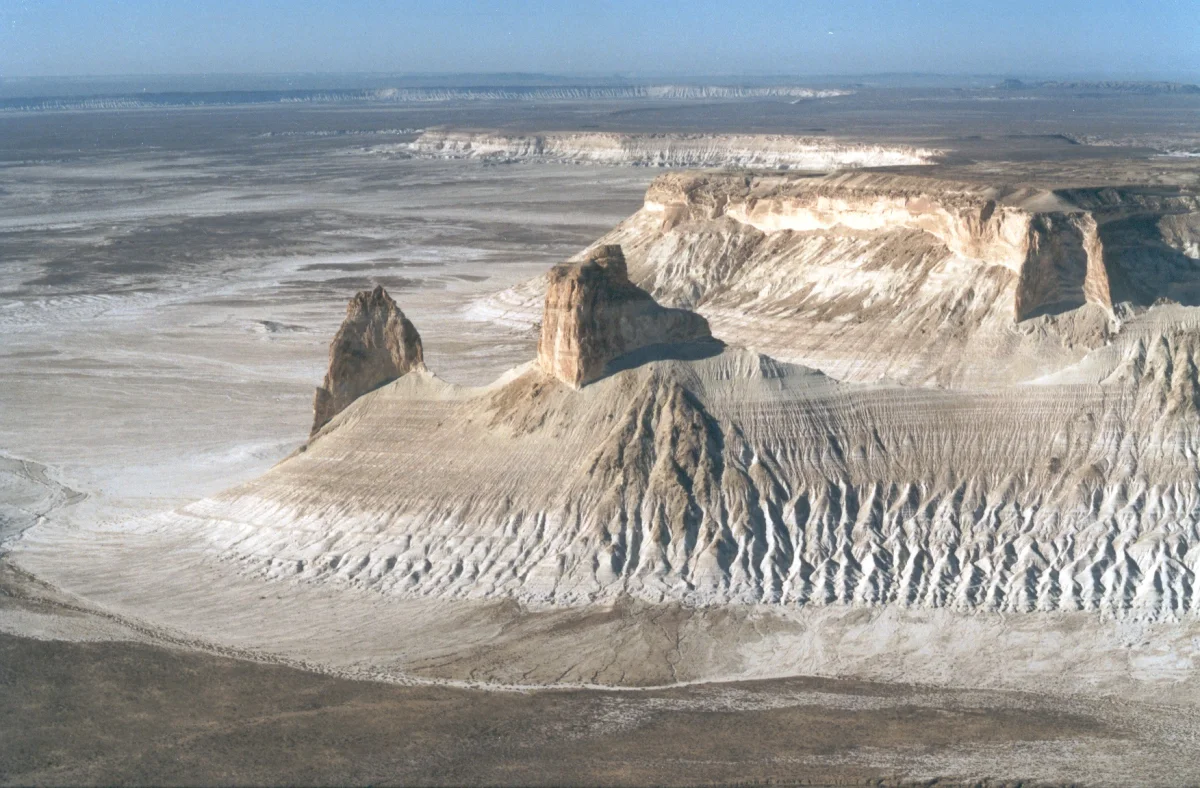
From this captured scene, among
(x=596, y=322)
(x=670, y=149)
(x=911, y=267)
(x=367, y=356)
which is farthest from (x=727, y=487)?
(x=670, y=149)

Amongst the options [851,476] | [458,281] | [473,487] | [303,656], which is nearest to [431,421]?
[473,487]

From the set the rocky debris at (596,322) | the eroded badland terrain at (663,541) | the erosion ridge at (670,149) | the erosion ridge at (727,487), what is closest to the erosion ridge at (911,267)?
the eroded badland terrain at (663,541)

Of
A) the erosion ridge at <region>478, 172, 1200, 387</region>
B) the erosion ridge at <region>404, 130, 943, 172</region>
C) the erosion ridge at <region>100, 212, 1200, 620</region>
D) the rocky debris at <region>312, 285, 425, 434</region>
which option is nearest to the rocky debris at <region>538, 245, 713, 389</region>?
the erosion ridge at <region>100, 212, 1200, 620</region>

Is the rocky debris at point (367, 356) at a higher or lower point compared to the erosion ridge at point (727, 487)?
higher

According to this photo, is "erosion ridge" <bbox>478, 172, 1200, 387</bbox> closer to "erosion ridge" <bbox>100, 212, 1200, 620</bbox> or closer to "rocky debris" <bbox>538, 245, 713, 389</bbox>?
"erosion ridge" <bbox>100, 212, 1200, 620</bbox>

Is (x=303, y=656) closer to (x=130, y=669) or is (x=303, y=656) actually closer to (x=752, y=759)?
(x=130, y=669)

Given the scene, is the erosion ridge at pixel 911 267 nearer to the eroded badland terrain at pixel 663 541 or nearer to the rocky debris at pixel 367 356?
the eroded badland terrain at pixel 663 541
